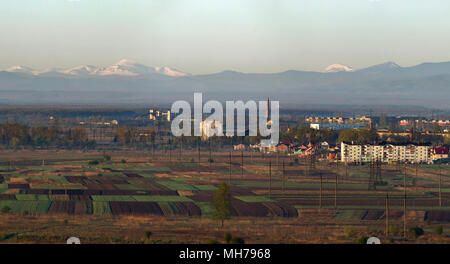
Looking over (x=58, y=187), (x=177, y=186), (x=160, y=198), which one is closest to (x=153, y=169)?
(x=177, y=186)

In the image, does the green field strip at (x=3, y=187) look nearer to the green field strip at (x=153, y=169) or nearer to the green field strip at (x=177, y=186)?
the green field strip at (x=177, y=186)

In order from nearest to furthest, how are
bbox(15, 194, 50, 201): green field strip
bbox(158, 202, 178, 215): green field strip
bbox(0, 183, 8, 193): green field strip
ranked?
bbox(158, 202, 178, 215): green field strip < bbox(15, 194, 50, 201): green field strip < bbox(0, 183, 8, 193): green field strip

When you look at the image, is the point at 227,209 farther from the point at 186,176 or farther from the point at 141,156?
the point at 141,156

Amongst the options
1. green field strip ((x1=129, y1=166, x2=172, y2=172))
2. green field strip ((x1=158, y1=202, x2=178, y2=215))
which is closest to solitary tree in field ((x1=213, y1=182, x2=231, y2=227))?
green field strip ((x1=158, y1=202, x2=178, y2=215))

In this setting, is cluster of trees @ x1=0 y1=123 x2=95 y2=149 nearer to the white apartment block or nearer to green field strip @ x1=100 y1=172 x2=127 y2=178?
green field strip @ x1=100 y1=172 x2=127 y2=178

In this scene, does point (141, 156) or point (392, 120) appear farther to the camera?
point (392, 120)

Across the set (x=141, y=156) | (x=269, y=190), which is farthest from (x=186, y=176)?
(x=141, y=156)
